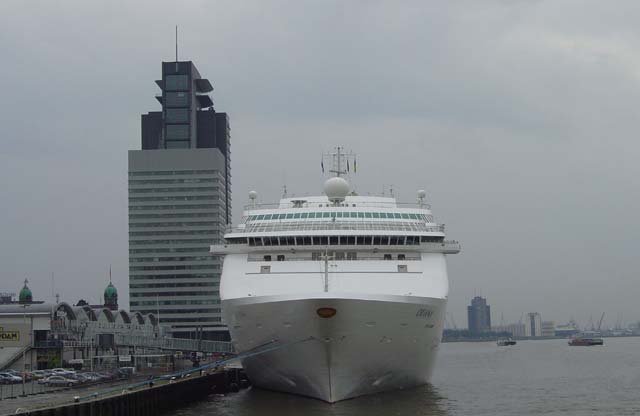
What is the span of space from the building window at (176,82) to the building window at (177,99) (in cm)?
101

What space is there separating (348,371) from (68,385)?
20285 millimetres

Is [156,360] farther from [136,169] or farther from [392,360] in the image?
[136,169]

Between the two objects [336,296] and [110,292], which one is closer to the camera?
[336,296]

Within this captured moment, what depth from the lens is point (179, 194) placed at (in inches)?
6964

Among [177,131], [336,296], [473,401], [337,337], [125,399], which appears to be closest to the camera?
[336,296]

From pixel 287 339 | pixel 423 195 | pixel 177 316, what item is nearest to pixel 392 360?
pixel 287 339

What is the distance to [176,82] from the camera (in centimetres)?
18875

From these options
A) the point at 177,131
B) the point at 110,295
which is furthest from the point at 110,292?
the point at 177,131

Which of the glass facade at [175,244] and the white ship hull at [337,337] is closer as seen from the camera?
the white ship hull at [337,337]

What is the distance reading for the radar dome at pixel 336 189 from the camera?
184ft

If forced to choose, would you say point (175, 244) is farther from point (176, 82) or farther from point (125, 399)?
point (125, 399)

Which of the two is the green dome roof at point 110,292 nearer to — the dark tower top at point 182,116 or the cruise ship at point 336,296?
the dark tower top at point 182,116

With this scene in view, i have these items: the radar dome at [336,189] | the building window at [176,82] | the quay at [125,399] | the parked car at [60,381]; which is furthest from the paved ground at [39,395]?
the building window at [176,82]

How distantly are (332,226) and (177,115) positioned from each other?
144782 mm
